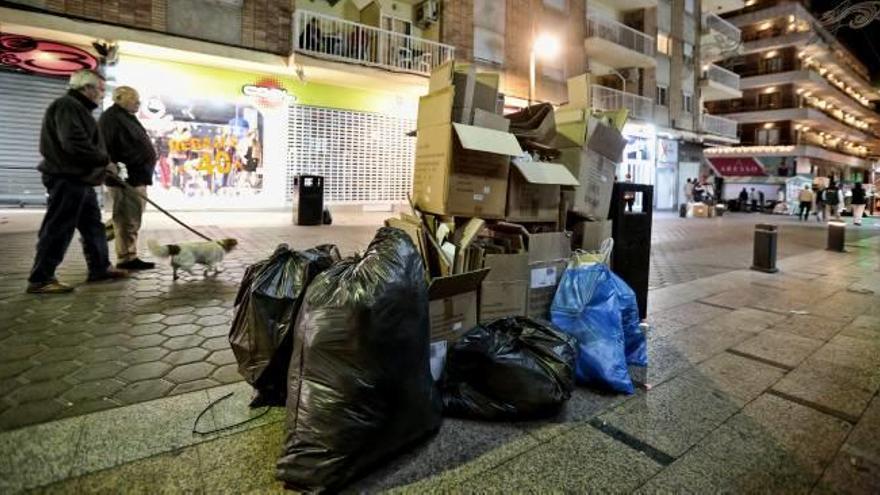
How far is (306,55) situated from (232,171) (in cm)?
369

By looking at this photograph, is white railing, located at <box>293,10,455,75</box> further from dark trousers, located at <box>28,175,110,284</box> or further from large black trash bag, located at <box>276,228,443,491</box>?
large black trash bag, located at <box>276,228,443,491</box>

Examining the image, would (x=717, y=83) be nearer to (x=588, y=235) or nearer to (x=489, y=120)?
(x=588, y=235)

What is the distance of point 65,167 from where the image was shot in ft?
13.0

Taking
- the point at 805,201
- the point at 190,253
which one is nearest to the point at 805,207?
the point at 805,201

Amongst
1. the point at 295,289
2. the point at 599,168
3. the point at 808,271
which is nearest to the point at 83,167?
the point at 295,289

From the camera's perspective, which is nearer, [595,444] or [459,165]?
[595,444]

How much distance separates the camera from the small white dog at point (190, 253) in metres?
4.60

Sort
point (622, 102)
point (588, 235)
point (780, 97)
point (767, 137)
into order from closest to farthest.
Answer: point (588, 235) < point (622, 102) < point (780, 97) < point (767, 137)

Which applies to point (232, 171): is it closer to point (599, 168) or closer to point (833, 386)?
point (599, 168)

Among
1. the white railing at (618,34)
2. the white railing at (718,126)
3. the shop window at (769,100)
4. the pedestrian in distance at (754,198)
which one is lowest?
the pedestrian in distance at (754,198)

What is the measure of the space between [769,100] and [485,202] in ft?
143

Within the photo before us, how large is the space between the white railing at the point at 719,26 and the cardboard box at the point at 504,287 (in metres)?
27.8

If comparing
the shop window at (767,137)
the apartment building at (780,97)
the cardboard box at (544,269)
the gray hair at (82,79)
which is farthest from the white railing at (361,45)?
the shop window at (767,137)

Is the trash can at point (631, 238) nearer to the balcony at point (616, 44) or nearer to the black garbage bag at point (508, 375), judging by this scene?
the black garbage bag at point (508, 375)
